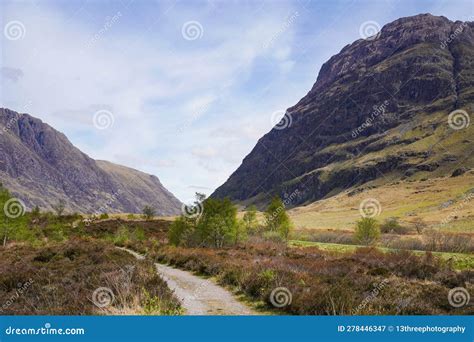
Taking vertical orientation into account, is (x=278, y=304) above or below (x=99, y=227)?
below

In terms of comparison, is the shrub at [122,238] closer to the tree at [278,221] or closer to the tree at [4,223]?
the tree at [4,223]

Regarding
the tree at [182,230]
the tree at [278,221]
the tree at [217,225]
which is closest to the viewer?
the tree at [217,225]

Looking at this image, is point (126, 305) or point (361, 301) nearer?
point (126, 305)

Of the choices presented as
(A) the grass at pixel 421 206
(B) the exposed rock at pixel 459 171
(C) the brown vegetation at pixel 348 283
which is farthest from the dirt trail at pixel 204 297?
(B) the exposed rock at pixel 459 171

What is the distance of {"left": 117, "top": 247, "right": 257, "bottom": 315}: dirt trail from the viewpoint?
15.5 metres

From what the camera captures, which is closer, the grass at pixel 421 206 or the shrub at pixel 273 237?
the shrub at pixel 273 237

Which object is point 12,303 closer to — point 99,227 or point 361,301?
point 361,301

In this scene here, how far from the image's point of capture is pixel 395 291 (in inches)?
692

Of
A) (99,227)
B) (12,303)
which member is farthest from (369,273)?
(99,227)

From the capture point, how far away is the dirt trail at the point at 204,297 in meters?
15.5

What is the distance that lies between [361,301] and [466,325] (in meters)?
5.27

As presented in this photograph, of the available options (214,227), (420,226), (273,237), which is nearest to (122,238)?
(214,227)

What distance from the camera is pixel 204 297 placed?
18344 millimetres

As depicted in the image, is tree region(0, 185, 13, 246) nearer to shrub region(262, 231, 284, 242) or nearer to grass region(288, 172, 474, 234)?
shrub region(262, 231, 284, 242)
